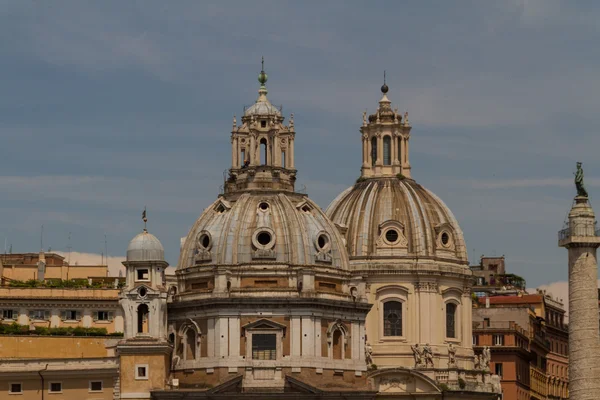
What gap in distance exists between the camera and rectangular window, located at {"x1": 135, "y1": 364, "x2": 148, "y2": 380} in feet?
484

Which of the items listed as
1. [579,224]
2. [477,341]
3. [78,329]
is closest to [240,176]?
[78,329]

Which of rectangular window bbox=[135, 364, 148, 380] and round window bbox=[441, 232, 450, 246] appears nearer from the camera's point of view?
rectangular window bbox=[135, 364, 148, 380]

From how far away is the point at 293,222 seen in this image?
154 meters

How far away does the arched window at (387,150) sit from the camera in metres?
179

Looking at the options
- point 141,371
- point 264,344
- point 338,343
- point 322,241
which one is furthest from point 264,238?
point 141,371

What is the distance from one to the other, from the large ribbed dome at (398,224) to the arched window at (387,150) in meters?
3.49

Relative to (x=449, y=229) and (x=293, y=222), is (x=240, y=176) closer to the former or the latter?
(x=293, y=222)

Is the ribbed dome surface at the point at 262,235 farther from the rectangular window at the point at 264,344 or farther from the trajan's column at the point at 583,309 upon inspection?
the trajan's column at the point at 583,309

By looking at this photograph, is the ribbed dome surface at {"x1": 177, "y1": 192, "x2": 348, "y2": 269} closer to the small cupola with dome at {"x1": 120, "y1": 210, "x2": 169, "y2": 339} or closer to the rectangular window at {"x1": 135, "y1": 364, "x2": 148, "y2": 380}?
the small cupola with dome at {"x1": 120, "y1": 210, "x2": 169, "y2": 339}

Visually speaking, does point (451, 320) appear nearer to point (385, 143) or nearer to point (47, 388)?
point (385, 143)

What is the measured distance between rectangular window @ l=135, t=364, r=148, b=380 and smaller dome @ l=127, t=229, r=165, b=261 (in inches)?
299

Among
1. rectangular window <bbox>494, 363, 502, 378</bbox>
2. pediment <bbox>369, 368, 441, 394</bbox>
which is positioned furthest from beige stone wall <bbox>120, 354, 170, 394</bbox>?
rectangular window <bbox>494, 363, 502, 378</bbox>

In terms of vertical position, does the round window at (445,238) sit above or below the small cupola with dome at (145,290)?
above

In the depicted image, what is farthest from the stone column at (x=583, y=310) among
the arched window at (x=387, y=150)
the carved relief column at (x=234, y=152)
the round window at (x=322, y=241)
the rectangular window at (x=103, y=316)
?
the rectangular window at (x=103, y=316)
